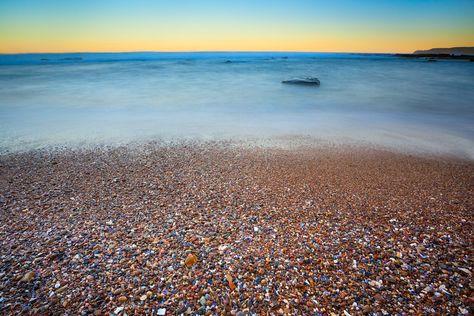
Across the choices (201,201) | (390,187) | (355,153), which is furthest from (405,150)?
(201,201)

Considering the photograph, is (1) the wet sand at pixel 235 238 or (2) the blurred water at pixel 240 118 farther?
(2) the blurred water at pixel 240 118

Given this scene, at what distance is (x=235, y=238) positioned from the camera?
11.6 ft

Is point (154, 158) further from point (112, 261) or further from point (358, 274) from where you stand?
point (358, 274)

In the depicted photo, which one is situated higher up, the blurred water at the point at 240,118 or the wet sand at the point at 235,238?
the blurred water at the point at 240,118

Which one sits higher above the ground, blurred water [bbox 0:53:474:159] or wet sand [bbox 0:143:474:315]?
blurred water [bbox 0:53:474:159]

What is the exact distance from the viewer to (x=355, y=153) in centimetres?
700

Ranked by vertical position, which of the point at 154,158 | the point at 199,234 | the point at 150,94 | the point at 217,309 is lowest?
the point at 217,309

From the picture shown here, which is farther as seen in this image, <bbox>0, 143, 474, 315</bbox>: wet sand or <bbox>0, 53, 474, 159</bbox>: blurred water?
<bbox>0, 53, 474, 159</bbox>: blurred water

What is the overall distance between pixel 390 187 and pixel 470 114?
12.4m

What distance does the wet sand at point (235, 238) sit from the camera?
8.75 feet

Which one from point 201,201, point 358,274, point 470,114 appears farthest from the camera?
point 470,114

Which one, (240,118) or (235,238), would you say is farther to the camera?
(240,118)

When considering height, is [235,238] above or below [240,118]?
below

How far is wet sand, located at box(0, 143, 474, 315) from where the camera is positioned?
267 centimetres
